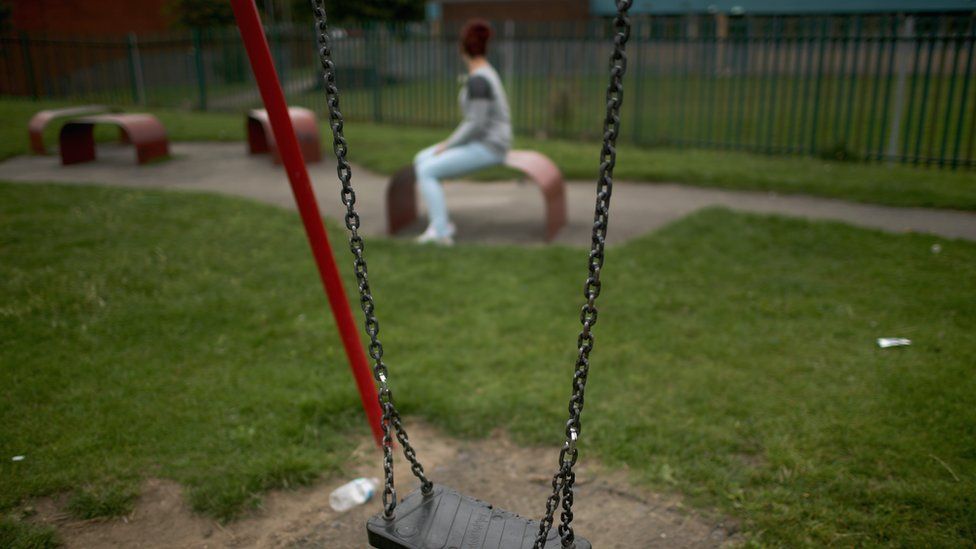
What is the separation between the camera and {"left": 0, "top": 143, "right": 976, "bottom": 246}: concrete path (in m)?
6.58

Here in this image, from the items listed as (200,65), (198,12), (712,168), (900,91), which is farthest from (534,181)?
(198,12)

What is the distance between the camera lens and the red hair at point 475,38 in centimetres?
593

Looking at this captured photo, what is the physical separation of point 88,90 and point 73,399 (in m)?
16.9

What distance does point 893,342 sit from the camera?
13.9 feet

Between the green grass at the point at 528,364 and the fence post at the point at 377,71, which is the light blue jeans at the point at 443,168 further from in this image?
the fence post at the point at 377,71

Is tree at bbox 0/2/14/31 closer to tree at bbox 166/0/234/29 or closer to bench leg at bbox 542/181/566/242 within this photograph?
tree at bbox 166/0/234/29

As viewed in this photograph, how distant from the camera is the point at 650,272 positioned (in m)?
5.53

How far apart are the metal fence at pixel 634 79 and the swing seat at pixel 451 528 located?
26.7ft

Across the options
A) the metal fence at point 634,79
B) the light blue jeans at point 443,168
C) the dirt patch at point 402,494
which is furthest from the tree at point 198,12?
the dirt patch at point 402,494

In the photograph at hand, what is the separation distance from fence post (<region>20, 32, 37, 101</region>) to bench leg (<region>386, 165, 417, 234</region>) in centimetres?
1274

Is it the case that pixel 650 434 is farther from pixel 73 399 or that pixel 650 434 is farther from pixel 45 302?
pixel 45 302

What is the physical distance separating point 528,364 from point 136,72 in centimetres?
1549

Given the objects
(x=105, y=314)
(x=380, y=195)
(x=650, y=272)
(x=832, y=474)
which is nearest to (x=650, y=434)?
(x=832, y=474)

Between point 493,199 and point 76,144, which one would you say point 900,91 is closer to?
point 493,199
